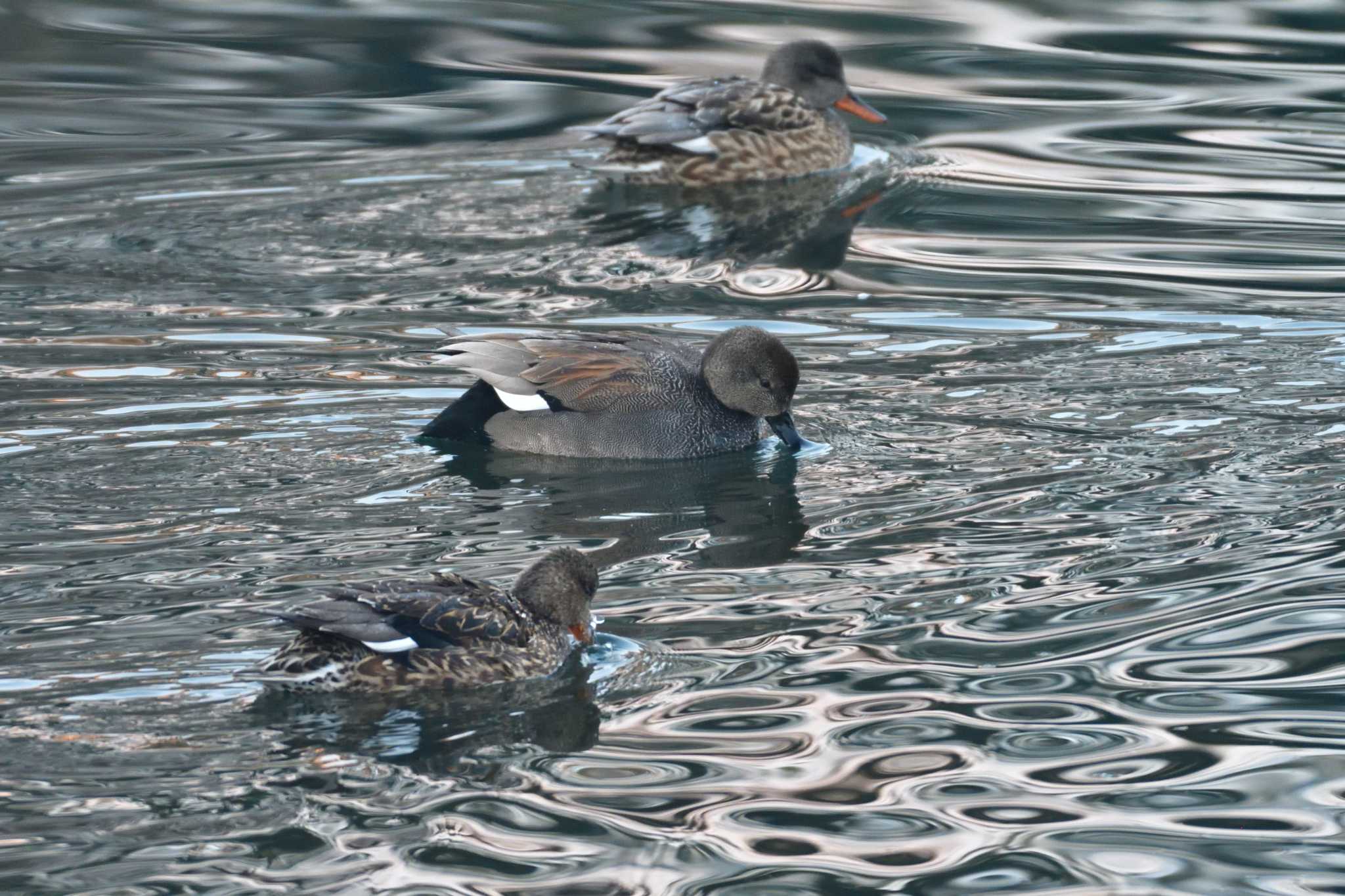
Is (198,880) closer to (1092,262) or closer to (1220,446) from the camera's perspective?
(1220,446)

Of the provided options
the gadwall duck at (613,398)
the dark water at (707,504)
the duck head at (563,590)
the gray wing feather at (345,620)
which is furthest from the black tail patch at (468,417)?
the gray wing feather at (345,620)

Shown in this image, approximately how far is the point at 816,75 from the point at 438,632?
10161 millimetres

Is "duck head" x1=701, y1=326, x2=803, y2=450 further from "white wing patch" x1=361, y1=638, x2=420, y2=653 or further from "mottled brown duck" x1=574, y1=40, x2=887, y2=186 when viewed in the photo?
"mottled brown duck" x1=574, y1=40, x2=887, y2=186

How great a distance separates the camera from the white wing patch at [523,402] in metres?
9.27

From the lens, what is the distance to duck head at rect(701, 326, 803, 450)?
366 inches

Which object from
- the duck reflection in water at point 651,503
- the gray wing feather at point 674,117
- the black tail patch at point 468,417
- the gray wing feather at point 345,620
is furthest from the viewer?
the gray wing feather at point 674,117

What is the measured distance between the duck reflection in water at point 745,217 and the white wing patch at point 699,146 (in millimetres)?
282

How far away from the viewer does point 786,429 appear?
9.30m

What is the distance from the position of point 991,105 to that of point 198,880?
1358 centimetres

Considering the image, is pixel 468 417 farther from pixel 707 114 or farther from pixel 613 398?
pixel 707 114

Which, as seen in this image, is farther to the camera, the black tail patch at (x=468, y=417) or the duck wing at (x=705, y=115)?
the duck wing at (x=705, y=115)

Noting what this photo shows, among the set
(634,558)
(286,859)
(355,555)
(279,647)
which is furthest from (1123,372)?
(286,859)

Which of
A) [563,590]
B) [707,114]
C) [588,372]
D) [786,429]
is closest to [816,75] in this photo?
[707,114]

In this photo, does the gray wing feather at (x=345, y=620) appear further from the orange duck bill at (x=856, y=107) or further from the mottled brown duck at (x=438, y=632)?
the orange duck bill at (x=856, y=107)
